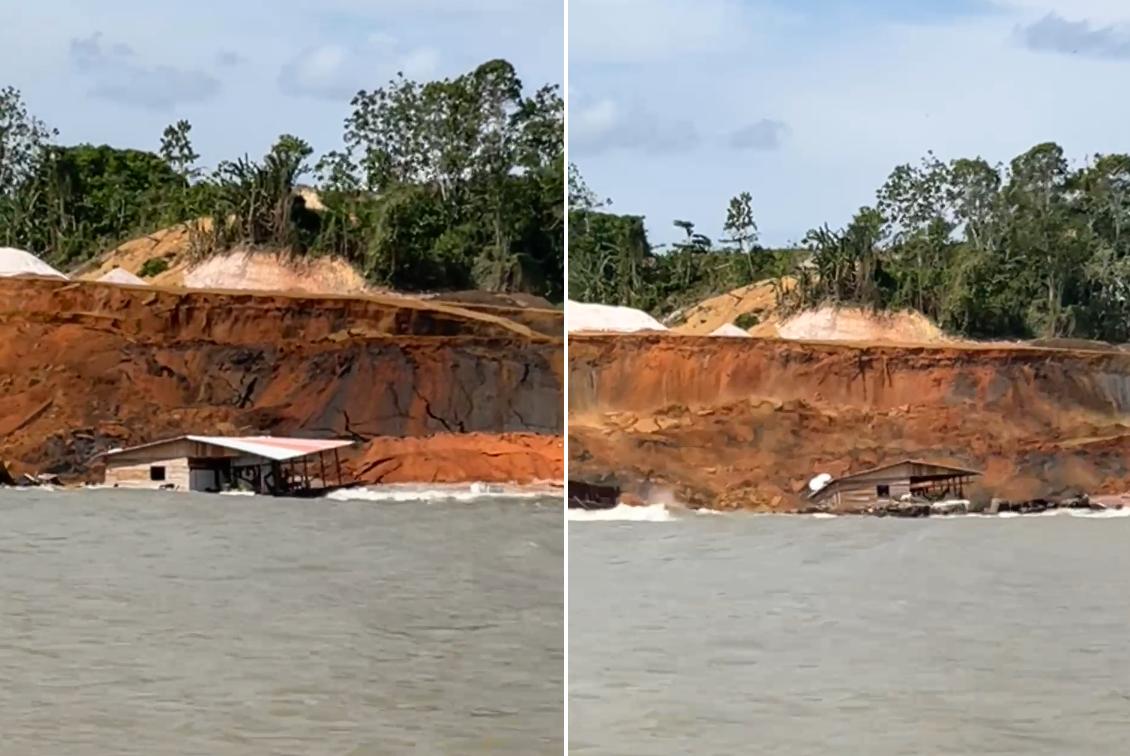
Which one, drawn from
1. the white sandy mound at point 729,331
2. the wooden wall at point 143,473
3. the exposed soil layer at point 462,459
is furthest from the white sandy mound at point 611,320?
the wooden wall at point 143,473

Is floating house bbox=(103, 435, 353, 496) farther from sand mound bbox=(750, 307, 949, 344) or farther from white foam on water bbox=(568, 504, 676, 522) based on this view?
sand mound bbox=(750, 307, 949, 344)

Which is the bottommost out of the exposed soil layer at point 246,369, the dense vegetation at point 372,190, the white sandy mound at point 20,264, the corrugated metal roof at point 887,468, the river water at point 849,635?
the river water at point 849,635

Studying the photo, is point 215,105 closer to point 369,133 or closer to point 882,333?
point 369,133

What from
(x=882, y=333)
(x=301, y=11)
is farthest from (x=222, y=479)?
(x=882, y=333)

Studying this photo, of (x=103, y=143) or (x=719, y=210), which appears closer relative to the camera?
(x=103, y=143)

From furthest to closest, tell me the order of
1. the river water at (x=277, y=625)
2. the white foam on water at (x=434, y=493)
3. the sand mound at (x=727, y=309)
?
the sand mound at (x=727, y=309) < the white foam on water at (x=434, y=493) < the river water at (x=277, y=625)

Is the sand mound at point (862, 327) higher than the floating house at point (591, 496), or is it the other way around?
the sand mound at point (862, 327)

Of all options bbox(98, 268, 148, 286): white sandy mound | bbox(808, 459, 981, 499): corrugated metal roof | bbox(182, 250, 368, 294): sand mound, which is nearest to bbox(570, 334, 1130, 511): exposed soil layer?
bbox(808, 459, 981, 499): corrugated metal roof

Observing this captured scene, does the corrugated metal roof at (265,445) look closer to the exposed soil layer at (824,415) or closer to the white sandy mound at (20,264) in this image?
the white sandy mound at (20,264)
